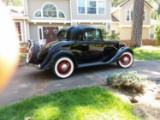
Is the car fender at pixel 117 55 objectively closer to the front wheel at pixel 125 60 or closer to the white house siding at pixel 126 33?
the front wheel at pixel 125 60

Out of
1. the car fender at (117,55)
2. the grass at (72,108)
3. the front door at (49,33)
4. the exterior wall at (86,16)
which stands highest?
the exterior wall at (86,16)

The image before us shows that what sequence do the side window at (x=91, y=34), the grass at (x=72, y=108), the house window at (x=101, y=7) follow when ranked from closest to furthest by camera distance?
1. the grass at (x=72, y=108)
2. the side window at (x=91, y=34)
3. the house window at (x=101, y=7)

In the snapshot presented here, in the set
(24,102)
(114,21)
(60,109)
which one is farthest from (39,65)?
(114,21)

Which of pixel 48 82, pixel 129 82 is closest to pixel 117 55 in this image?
pixel 129 82

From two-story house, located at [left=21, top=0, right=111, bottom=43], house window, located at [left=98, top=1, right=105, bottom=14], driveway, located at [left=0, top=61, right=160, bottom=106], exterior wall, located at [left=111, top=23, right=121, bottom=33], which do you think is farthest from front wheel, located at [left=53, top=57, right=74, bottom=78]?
exterior wall, located at [left=111, top=23, right=121, bottom=33]

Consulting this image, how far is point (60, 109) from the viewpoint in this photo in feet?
12.0

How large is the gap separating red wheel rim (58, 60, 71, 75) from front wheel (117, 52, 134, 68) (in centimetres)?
230

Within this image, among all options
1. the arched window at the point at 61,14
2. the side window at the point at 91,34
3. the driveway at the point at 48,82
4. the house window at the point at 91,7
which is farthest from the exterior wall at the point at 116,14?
the driveway at the point at 48,82

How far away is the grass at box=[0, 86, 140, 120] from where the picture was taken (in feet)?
11.4

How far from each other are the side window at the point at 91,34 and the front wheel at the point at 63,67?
46.0 inches

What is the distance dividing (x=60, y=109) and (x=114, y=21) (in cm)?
2359

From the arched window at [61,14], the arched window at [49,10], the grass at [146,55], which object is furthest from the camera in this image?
the arched window at [61,14]

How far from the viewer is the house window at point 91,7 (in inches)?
822

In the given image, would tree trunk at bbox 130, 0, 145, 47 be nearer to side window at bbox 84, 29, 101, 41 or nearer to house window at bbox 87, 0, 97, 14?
house window at bbox 87, 0, 97, 14
